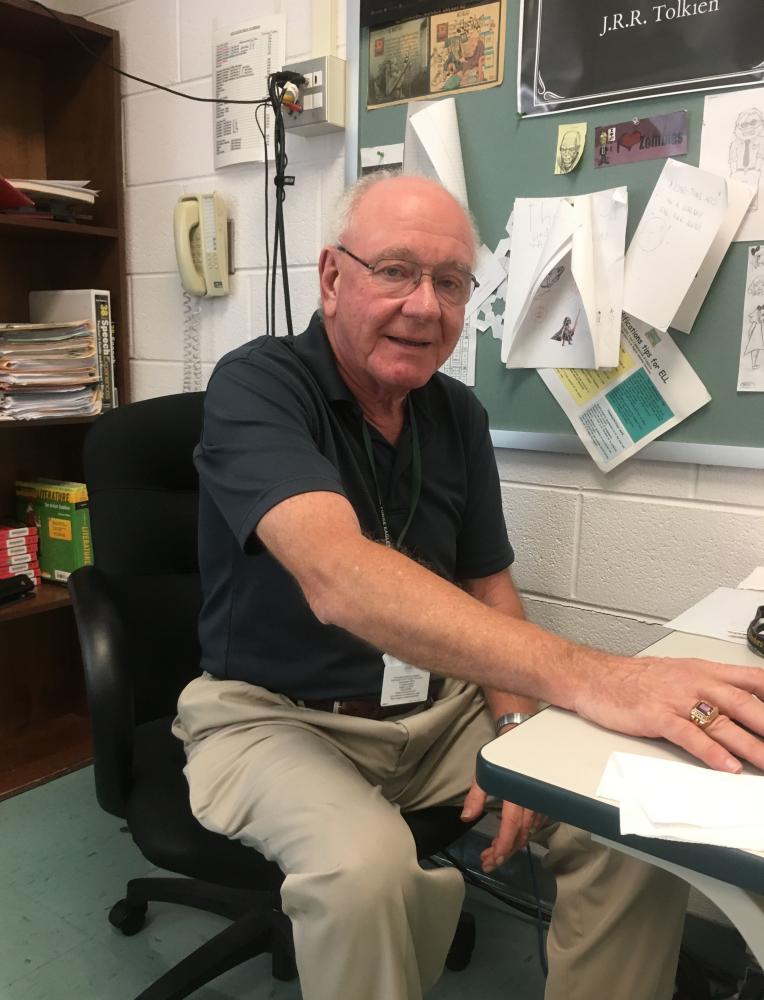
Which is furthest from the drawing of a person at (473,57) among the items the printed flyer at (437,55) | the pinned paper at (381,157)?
the pinned paper at (381,157)

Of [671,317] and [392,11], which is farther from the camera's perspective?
[392,11]

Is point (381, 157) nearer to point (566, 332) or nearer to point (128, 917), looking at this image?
point (566, 332)

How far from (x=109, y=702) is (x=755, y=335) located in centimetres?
118

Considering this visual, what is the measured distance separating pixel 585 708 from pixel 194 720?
25.3 inches

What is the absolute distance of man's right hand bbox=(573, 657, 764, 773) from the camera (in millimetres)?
717

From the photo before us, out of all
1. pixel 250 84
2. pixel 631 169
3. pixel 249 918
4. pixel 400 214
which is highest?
pixel 250 84

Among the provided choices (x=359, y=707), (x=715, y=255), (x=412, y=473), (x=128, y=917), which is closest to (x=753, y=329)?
(x=715, y=255)

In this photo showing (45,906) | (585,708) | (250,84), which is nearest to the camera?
(585,708)

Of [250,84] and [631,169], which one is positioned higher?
[250,84]

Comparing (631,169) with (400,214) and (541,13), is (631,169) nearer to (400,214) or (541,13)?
(541,13)

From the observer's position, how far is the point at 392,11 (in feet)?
5.48

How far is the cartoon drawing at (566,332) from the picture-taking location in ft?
4.95

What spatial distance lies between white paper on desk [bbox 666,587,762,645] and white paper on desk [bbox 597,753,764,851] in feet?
1.35

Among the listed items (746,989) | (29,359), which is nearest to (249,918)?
(746,989)
